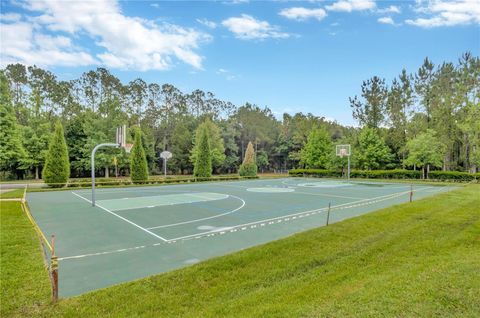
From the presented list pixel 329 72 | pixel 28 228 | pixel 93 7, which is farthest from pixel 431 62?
pixel 28 228

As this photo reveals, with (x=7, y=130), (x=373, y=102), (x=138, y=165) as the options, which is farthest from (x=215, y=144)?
(x=7, y=130)

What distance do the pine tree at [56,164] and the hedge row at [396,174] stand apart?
2671 centimetres

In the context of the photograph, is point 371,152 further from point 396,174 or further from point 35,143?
point 35,143

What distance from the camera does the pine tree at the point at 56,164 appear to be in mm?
21562

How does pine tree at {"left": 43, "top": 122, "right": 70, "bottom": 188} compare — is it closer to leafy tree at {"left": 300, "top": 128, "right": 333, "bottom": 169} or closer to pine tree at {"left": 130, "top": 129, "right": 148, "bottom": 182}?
pine tree at {"left": 130, "top": 129, "right": 148, "bottom": 182}

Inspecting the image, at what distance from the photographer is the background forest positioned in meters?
30.5

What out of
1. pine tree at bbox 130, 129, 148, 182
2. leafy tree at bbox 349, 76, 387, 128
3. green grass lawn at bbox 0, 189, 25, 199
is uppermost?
leafy tree at bbox 349, 76, 387, 128

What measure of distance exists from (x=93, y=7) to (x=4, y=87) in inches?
911

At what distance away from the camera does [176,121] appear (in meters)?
46.5

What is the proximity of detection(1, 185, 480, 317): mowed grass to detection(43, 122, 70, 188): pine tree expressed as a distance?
17.7 m

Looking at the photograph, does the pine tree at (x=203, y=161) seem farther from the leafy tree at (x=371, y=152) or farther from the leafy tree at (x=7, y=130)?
the leafy tree at (x=371, y=152)

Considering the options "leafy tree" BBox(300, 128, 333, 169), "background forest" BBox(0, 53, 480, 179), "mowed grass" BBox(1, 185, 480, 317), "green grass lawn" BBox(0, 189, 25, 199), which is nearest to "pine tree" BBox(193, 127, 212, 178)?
"background forest" BBox(0, 53, 480, 179)

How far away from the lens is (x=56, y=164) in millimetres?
21812

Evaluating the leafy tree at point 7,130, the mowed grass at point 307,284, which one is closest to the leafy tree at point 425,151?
the mowed grass at point 307,284
